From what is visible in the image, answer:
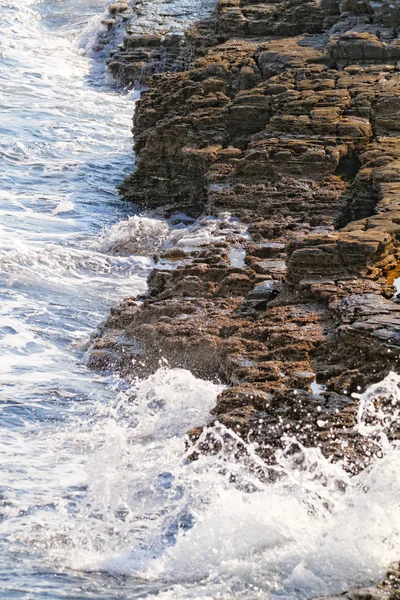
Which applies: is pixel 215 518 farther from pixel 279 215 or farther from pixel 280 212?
pixel 280 212

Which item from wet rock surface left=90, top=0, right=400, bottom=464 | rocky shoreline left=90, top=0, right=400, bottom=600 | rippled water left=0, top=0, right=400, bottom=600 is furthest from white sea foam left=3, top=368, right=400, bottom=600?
wet rock surface left=90, top=0, right=400, bottom=464

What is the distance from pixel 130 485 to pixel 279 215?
6.61 meters

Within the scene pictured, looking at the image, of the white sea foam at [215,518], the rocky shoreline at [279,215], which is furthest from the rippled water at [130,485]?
the rocky shoreline at [279,215]

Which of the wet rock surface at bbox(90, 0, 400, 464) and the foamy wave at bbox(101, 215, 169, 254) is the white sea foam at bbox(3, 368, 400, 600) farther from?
the foamy wave at bbox(101, 215, 169, 254)

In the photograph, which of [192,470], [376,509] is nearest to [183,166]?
[192,470]

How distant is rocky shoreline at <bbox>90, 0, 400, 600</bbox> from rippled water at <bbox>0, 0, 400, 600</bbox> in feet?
1.18

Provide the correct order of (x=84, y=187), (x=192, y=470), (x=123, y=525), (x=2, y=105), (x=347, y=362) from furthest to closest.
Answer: (x=2, y=105) < (x=84, y=187) < (x=347, y=362) < (x=192, y=470) < (x=123, y=525)

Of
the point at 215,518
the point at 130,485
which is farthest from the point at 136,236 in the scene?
the point at 215,518

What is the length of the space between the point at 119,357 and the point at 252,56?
33.0 feet

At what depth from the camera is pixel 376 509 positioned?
6.99 metres

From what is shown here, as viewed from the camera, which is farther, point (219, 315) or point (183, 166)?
point (183, 166)

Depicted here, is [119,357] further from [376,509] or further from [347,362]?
[376,509]

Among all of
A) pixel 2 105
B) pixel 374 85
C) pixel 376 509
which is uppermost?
pixel 374 85

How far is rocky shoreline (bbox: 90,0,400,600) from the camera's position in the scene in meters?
8.86
